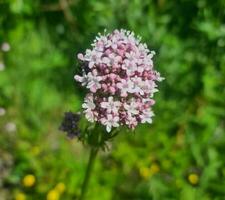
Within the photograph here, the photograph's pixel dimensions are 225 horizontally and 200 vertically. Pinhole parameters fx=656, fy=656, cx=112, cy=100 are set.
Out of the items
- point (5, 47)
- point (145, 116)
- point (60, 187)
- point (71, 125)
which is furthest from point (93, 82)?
point (5, 47)

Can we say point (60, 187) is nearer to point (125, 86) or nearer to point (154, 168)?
point (154, 168)

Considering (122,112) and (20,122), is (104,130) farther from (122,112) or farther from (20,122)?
(20,122)

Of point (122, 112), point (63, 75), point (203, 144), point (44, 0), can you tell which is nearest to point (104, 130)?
point (122, 112)

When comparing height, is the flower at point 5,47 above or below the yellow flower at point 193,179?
above

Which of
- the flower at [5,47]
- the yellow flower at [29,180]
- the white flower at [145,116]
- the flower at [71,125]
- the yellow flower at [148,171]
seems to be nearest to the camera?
the white flower at [145,116]

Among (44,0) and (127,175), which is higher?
(44,0)

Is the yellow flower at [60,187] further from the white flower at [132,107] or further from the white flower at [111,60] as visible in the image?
the white flower at [111,60]

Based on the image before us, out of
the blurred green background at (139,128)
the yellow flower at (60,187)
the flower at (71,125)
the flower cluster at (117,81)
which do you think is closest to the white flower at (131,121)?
the flower cluster at (117,81)

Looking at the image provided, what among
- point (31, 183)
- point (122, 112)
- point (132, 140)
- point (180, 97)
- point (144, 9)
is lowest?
point (122, 112)
